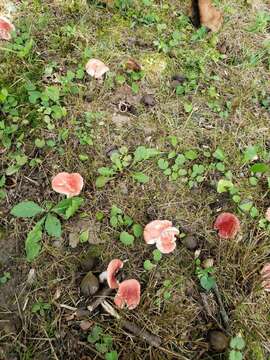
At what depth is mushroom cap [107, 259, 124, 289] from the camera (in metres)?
2.44

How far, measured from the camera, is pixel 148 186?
2.89 metres

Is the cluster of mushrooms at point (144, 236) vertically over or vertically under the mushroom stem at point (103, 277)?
over

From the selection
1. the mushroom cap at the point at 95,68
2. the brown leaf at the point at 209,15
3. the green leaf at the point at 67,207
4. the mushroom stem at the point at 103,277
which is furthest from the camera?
the brown leaf at the point at 209,15

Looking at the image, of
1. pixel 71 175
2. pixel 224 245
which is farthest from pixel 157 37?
pixel 224 245

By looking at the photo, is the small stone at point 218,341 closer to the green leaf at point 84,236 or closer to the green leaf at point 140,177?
the green leaf at point 84,236

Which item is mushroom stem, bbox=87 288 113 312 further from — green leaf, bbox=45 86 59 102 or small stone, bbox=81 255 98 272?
green leaf, bbox=45 86 59 102

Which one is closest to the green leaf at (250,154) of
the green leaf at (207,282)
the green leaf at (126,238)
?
the green leaf at (207,282)

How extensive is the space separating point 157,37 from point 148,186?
1502 millimetres

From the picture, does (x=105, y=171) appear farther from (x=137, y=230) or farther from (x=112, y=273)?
(x=112, y=273)

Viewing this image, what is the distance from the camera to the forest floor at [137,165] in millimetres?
2408

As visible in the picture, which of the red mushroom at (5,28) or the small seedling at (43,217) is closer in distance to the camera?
the small seedling at (43,217)

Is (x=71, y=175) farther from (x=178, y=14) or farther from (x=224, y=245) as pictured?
(x=178, y=14)

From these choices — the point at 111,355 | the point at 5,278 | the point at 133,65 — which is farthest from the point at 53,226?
the point at 133,65

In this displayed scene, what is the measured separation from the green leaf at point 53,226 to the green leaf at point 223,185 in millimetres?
1183
